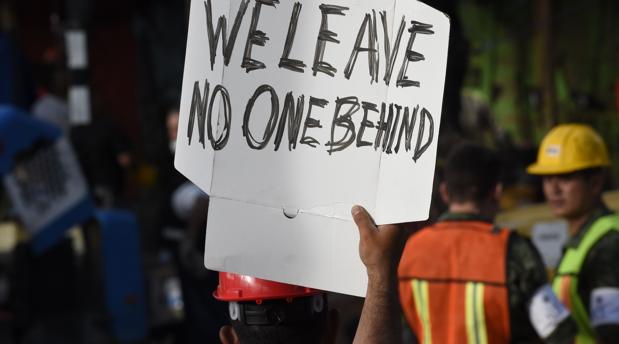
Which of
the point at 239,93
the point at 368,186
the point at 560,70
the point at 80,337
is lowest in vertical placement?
the point at 80,337

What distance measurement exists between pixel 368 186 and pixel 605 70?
833 cm

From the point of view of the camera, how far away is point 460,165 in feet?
15.5

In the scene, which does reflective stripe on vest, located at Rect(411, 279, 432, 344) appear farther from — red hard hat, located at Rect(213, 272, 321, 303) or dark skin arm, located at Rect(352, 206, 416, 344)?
dark skin arm, located at Rect(352, 206, 416, 344)

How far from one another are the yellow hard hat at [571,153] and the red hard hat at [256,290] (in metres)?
2.39

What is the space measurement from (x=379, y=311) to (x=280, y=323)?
312 mm

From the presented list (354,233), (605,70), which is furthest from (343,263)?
(605,70)

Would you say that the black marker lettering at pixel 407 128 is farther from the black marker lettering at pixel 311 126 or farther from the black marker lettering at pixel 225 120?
the black marker lettering at pixel 225 120

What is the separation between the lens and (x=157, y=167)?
30.2 ft

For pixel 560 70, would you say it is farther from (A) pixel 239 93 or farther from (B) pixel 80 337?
(A) pixel 239 93

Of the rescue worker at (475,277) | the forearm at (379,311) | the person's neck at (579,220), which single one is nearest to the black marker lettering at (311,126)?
the forearm at (379,311)

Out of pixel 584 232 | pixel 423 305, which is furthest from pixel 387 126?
pixel 584 232

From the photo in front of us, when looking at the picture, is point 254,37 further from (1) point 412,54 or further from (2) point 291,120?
(1) point 412,54

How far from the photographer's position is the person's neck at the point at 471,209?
4.64 m

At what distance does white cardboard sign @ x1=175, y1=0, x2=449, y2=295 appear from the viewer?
281 cm
